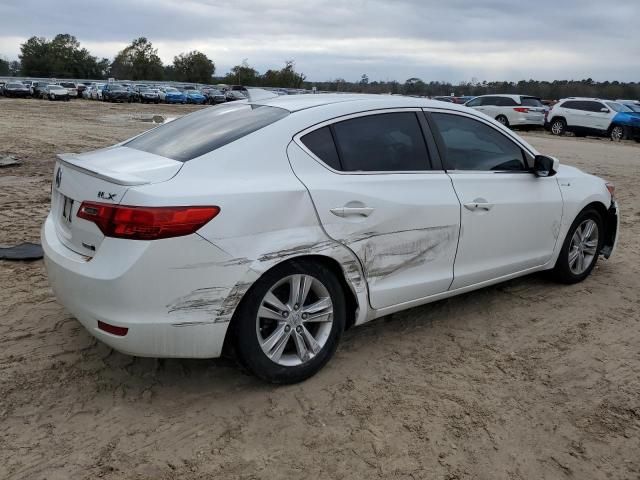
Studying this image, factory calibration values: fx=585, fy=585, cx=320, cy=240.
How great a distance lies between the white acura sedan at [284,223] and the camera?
2.88 metres

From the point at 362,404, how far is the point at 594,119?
24.3 m

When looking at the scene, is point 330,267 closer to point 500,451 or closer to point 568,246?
point 500,451

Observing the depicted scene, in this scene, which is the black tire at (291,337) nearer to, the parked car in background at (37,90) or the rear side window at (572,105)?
the rear side window at (572,105)

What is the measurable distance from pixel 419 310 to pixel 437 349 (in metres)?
0.66

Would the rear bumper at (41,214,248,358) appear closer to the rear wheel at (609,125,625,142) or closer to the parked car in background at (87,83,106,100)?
the rear wheel at (609,125,625,142)

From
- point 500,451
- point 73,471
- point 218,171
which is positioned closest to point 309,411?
point 500,451

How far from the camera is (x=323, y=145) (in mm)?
3449

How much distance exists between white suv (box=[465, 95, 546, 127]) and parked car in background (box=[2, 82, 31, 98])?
40.0m

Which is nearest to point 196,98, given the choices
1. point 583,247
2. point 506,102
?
point 506,102

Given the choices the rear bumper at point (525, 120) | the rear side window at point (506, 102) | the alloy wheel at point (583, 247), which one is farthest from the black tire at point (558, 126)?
the alloy wheel at point (583, 247)

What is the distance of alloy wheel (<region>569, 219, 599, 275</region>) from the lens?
→ 5117 mm

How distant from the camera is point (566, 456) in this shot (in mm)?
2852

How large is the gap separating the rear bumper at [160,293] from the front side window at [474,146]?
188 cm

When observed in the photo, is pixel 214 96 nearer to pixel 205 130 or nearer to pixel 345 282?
pixel 205 130
